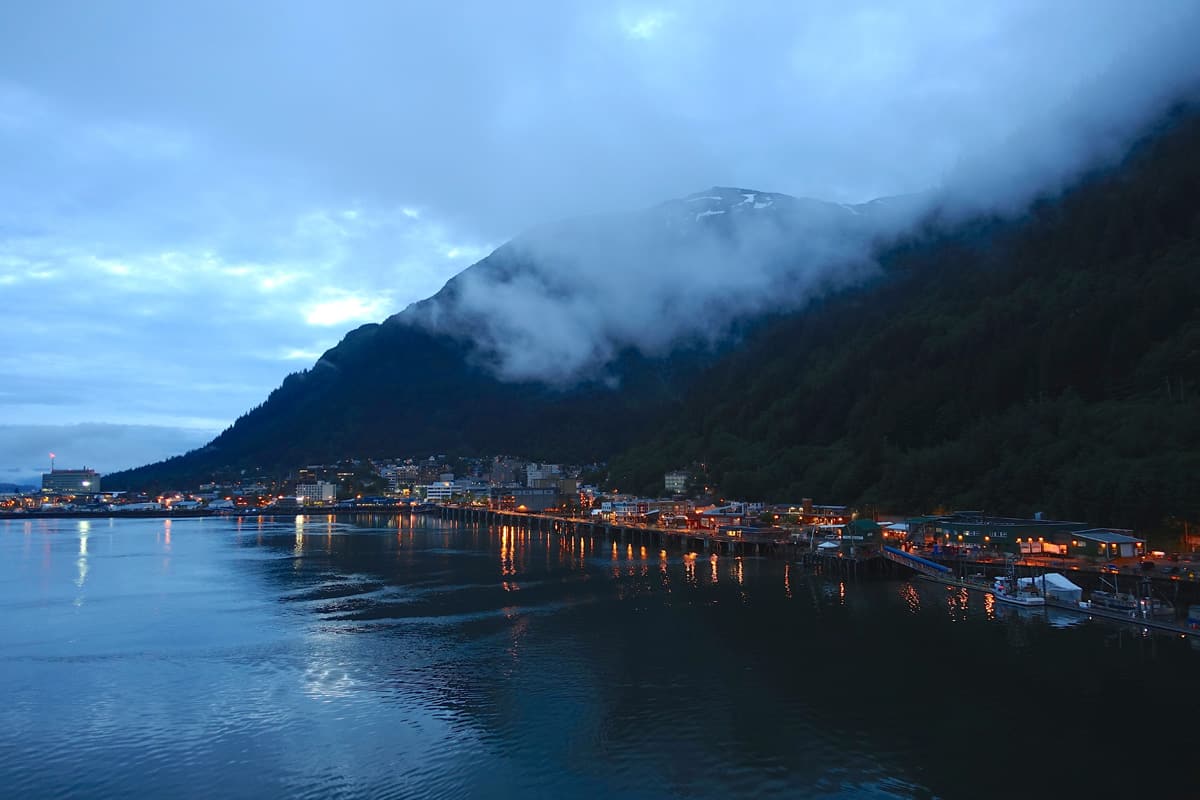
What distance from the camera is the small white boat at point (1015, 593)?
38.7m

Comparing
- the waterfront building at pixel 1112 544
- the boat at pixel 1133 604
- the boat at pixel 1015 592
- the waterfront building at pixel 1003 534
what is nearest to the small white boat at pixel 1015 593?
the boat at pixel 1015 592

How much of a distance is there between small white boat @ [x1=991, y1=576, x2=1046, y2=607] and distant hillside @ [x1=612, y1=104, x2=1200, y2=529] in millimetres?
13352

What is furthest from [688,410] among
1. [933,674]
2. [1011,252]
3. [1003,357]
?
[933,674]

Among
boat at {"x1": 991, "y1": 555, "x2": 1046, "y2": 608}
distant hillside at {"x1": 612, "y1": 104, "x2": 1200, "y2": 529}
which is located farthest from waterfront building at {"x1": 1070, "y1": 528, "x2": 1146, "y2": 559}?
boat at {"x1": 991, "y1": 555, "x2": 1046, "y2": 608}

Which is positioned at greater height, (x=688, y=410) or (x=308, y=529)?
(x=688, y=410)

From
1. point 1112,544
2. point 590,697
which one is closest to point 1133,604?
point 1112,544

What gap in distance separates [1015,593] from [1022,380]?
49.0m

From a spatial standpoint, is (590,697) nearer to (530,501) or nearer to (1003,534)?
(1003,534)

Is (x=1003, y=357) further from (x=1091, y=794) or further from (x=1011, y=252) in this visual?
(x=1091, y=794)

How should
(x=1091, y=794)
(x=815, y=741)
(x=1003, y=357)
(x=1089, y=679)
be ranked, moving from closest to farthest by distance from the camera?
(x=1091, y=794) → (x=815, y=741) → (x=1089, y=679) → (x=1003, y=357)

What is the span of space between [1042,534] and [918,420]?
1643 inches

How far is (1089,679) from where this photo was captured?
2650cm

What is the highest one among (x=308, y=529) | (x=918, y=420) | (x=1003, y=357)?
(x=1003, y=357)

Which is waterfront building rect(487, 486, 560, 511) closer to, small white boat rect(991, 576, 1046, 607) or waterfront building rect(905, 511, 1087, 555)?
waterfront building rect(905, 511, 1087, 555)
